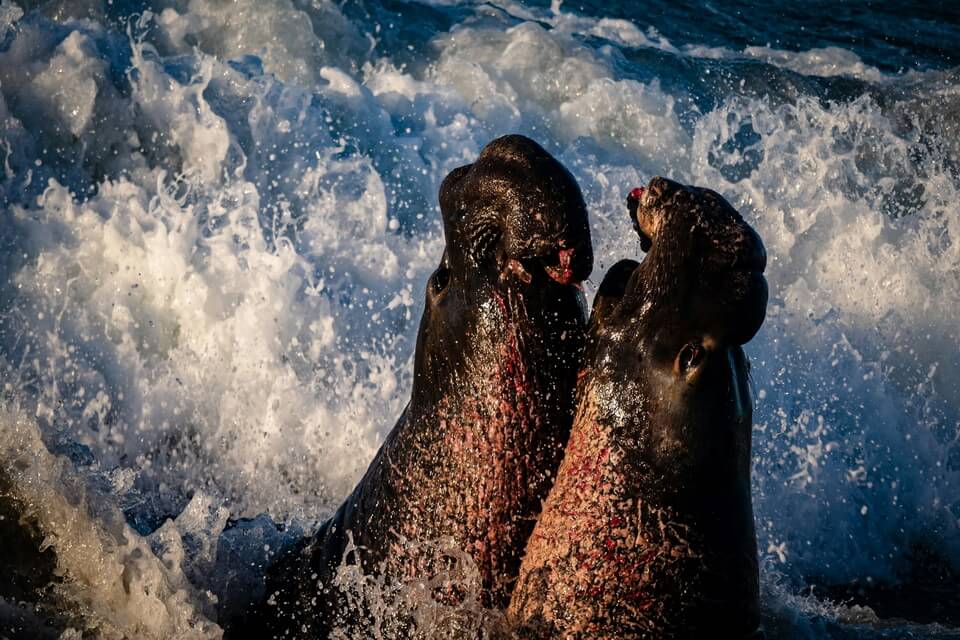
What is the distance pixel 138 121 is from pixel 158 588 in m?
5.59

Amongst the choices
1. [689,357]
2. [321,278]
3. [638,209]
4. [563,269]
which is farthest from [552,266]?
[321,278]

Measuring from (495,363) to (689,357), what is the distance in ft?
1.66

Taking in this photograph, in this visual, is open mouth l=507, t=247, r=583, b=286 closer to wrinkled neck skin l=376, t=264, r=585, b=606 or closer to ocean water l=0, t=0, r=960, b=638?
wrinkled neck skin l=376, t=264, r=585, b=606

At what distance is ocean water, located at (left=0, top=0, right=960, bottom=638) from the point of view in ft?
13.9

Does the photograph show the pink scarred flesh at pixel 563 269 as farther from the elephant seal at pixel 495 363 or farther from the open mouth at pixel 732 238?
the open mouth at pixel 732 238

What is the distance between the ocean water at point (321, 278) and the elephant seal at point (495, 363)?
1.17m

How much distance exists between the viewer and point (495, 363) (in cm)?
273

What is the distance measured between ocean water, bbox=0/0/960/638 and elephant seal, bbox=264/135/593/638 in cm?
117

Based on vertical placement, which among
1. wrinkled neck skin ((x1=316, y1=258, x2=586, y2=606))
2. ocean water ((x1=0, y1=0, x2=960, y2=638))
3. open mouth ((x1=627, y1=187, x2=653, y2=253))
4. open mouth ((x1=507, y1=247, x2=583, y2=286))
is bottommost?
ocean water ((x1=0, y1=0, x2=960, y2=638))

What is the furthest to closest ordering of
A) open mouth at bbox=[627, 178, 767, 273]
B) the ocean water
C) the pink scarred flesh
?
the ocean water → the pink scarred flesh → open mouth at bbox=[627, 178, 767, 273]

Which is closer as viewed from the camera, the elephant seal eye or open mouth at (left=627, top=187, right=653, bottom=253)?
the elephant seal eye

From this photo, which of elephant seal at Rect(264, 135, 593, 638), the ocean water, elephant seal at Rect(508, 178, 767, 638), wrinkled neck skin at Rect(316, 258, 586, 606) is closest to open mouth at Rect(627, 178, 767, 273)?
elephant seal at Rect(508, 178, 767, 638)

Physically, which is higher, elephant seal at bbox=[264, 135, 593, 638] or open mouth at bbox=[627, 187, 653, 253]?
open mouth at bbox=[627, 187, 653, 253]

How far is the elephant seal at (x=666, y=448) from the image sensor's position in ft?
8.35
